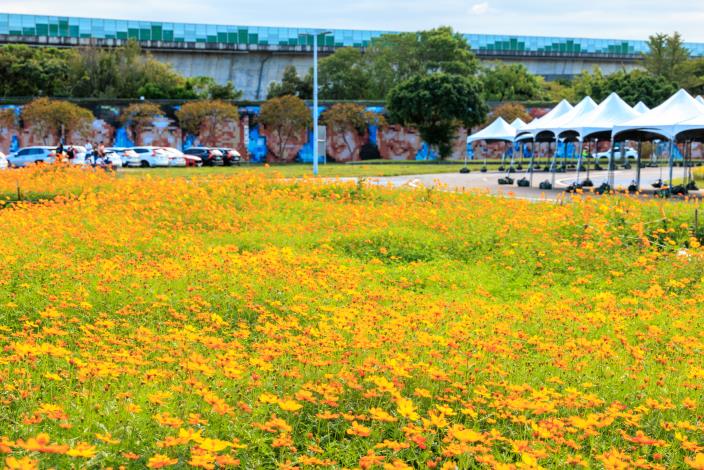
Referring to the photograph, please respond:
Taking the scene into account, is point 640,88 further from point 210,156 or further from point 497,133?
point 210,156

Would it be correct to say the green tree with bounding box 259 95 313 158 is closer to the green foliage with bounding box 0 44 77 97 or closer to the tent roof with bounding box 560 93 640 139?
the green foliage with bounding box 0 44 77 97

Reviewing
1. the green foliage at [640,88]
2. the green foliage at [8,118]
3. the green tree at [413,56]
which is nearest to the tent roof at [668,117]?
the green foliage at [640,88]

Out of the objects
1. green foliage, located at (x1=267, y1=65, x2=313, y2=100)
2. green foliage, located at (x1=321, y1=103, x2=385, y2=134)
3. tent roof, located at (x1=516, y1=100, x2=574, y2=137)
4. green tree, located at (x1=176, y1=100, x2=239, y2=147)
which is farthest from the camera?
green foliage, located at (x1=267, y1=65, x2=313, y2=100)

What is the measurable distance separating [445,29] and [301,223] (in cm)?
5323

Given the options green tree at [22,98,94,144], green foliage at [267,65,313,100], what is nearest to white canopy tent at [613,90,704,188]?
green tree at [22,98,94,144]

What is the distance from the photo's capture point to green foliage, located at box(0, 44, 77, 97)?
2306 inches

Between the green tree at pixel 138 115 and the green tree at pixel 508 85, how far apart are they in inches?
1112

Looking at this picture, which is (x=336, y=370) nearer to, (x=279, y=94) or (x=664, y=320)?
(x=664, y=320)

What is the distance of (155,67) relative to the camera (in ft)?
199

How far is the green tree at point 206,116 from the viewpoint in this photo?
2062 inches

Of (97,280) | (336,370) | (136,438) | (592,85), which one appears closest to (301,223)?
(97,280)

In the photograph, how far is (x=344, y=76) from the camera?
64500mm

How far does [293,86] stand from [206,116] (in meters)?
13.4

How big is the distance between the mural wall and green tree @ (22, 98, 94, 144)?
39cm
